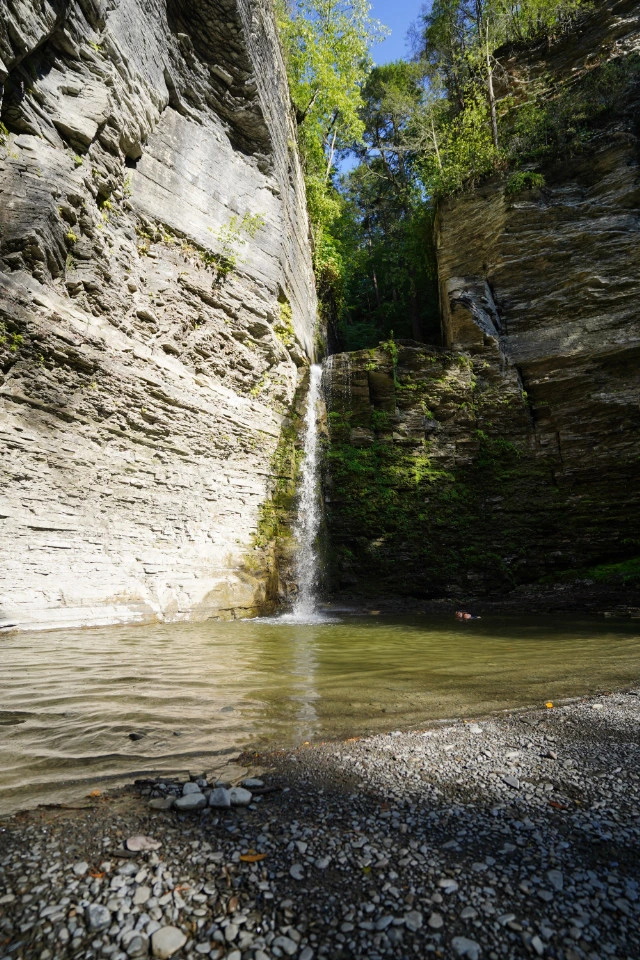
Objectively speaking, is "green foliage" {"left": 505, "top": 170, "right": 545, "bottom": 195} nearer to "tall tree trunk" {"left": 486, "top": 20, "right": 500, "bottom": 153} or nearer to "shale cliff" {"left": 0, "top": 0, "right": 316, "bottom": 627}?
"tall tree trunk" {"left": 486, "top": 20, "right": 500, "bottom": 153}

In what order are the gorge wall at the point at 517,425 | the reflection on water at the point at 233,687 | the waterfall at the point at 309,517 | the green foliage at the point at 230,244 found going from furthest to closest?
the gorge wall at the point at 517,425, the waterfall at the point at 309,517, the green foliage at the point at 230,244, the reflection on water at the point at 233,687

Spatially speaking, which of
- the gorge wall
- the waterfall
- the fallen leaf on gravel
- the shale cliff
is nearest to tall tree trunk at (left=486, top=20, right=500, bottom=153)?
the gorge wall

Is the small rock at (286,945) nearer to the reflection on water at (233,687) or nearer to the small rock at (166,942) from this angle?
the small rock at (166,942)

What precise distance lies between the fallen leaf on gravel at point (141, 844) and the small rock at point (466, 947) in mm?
1072

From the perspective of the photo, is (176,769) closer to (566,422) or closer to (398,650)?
(398,650)

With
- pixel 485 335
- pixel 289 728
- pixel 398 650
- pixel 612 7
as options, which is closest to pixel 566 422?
pixel 485 335

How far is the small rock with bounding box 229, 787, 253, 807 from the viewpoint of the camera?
6.60ft

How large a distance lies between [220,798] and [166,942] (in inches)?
29.1

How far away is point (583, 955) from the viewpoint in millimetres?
1233

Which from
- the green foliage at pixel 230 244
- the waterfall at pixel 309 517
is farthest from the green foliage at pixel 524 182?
the waterfall at pixel 309 517

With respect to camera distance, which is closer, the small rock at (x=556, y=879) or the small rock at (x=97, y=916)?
the small rock at (x=97, y=916)

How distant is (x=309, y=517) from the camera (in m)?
12.0

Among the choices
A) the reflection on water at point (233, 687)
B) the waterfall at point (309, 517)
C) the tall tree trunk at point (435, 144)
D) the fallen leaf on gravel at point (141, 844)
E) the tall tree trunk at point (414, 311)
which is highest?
the tall tree trunk at point (435, 144)

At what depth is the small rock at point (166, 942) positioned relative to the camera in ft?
4.06
